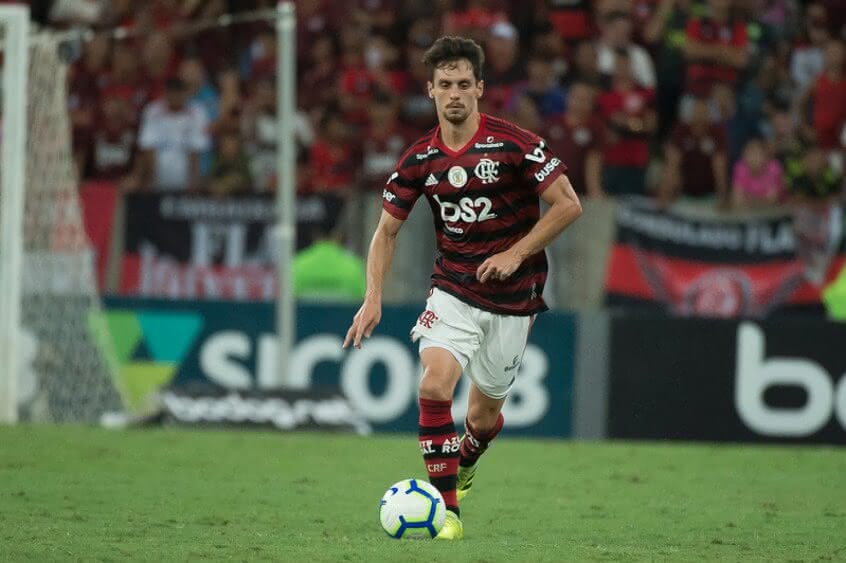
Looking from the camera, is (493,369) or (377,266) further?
(493,369)

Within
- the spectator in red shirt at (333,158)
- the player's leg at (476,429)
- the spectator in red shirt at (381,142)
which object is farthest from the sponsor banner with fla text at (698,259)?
the player's leg at (476,429)

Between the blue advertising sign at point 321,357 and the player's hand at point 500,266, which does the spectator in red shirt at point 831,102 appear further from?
the player's hand at point 500,266

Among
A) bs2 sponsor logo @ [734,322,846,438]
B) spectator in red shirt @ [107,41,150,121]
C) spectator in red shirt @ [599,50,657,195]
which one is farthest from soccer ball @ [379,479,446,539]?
spectator in red shirt @ [107,41,150,121]

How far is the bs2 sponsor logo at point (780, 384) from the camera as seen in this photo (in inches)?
527

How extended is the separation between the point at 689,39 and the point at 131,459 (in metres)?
8.89

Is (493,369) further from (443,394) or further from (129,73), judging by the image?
(129,73)

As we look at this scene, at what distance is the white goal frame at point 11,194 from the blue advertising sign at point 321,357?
1295mm

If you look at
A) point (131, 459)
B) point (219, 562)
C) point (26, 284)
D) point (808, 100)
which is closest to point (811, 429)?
point (808, 100)

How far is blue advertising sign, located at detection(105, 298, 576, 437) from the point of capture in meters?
13.9

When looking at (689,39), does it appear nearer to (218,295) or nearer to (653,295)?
(653,295)

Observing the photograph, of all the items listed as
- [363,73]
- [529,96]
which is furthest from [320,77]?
[529,96]

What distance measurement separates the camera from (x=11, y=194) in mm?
13344

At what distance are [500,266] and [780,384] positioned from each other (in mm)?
6640

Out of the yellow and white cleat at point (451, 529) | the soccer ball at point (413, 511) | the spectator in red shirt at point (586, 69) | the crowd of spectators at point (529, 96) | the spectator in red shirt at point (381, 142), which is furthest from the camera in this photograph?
the spectator in red shirt at point (586, 69)
